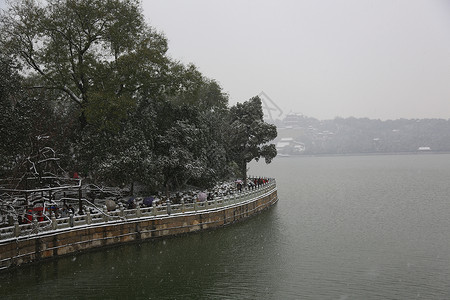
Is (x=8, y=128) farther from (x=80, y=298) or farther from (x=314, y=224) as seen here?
(x=314, y=224)

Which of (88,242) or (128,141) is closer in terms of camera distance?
(88,242)

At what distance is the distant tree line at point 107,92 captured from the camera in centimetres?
2511

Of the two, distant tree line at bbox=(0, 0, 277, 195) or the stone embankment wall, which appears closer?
the stone embankment wall

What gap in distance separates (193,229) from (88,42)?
14674 mm

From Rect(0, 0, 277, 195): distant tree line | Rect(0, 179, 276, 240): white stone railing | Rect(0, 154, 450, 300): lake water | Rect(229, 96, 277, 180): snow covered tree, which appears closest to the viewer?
Rect(0, 154, 450, 300): lake water

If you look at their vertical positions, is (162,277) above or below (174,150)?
below

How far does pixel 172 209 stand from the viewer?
24.0m

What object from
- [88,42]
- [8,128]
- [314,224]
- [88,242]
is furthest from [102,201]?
[314,224]

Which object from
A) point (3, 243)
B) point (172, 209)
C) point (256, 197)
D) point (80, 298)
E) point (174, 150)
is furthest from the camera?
point (256, 197)

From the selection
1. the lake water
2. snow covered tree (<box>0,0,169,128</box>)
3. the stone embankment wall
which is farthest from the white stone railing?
snow covered tree (<box>0,0,169,128</box>)

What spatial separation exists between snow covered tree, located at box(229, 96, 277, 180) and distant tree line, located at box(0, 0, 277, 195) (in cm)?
792

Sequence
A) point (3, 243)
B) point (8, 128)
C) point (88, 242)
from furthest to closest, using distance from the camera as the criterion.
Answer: point (88, 242)
point (8, 128)
point (3, 243)

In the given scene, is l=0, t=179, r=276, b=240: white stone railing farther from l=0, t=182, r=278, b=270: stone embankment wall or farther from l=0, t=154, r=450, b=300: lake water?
l=0, t=154, r=450, b=300: lake water

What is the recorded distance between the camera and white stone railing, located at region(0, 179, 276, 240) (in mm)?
17734
